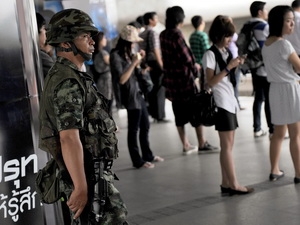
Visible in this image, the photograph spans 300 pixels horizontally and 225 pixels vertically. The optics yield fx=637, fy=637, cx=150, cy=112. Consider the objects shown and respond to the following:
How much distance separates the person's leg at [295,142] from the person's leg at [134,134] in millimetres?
1780

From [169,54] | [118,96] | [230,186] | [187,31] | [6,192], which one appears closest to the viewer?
[6,192]

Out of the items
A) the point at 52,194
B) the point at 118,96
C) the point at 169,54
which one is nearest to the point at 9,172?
the point at 52,194

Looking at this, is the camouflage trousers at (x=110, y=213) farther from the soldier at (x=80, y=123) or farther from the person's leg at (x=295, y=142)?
the person's leg at (x=295, y=142)

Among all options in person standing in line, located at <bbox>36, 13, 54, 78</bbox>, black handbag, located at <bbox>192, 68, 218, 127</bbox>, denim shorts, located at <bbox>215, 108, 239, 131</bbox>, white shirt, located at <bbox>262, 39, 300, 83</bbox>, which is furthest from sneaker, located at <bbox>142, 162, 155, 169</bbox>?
person standing in line, located at <bbox>36, 13, 54, 78</bbox>

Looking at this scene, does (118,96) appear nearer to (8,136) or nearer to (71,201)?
(8,136)

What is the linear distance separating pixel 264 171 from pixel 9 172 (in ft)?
9.77

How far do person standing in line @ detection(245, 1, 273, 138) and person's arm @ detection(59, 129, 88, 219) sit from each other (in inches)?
189

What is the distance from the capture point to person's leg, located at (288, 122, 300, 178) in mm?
5426

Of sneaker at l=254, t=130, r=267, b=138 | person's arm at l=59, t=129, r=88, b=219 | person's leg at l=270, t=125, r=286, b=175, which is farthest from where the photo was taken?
sneaker at l=254, t=130, r=267, b=138

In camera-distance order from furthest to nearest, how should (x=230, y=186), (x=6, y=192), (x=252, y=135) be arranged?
1. (x=252, y=135)
2. (x=230, y=186)
3. (x=6, y=192)

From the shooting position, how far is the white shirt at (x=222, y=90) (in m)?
5.25

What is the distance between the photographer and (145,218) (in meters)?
4.87

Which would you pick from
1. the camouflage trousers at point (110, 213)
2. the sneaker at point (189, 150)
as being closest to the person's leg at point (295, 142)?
the sneaker at point (189, 150)

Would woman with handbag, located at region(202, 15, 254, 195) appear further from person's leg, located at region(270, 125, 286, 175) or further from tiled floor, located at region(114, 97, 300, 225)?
person's leg, located at region(270, 125, 286, 175)
